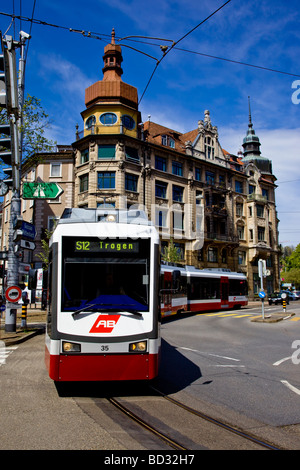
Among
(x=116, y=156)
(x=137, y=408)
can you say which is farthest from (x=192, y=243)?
(x=137, y=408)

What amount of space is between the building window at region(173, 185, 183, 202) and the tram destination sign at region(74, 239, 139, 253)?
36099 millimetres

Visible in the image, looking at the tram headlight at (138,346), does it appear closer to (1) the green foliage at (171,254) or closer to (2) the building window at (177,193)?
(1) the green foliage at (171,254)

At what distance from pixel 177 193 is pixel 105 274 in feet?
122

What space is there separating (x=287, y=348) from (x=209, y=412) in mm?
7422

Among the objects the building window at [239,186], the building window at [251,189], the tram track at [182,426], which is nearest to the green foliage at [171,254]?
→ the building window at [239,186]

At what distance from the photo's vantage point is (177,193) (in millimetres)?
43125

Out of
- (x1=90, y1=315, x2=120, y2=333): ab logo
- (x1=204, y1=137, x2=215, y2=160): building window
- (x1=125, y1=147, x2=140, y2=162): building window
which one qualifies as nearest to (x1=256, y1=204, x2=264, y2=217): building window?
(x1=204, y1=137, x2=215, y2=160): building window

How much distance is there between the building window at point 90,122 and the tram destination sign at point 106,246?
33169 millimetres

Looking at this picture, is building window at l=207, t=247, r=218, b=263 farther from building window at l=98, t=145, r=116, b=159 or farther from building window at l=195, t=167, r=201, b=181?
building window at l=98, t=145, r=116, b=159

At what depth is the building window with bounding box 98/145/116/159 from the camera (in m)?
37.6

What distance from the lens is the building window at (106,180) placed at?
122 feet

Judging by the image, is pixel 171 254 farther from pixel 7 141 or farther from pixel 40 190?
pixel 7 141

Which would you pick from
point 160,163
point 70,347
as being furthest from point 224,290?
point 70,347

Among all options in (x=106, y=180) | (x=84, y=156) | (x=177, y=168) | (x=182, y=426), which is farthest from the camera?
(x=177, y=168)
